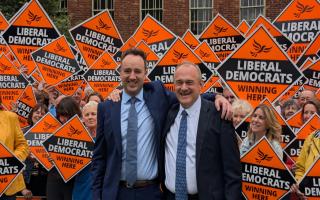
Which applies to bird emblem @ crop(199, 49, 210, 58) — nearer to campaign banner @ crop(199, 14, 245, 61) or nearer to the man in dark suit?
campaign banner @ crop(199, 14, 245, 61)

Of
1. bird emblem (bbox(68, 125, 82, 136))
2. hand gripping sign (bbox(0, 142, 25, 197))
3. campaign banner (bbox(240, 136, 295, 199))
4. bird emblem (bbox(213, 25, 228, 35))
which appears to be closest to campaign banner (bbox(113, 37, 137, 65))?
bird emblem (bbox(213, 25, 228, 35))

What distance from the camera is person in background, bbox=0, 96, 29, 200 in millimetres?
5836

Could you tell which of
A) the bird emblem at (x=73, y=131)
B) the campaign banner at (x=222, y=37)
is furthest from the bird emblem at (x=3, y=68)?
the campaign banner at (x=222, y=37)

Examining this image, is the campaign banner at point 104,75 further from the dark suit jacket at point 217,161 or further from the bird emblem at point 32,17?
the dark suit jacket at point 217,161

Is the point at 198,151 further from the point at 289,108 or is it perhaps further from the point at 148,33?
the point at 148,33

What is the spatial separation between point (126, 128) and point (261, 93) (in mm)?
2164

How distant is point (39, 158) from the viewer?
6.78 m

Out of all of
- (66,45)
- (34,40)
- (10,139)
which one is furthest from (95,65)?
(10,139)

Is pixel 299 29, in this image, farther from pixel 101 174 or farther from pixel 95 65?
pixel 101 174

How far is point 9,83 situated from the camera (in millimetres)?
8844

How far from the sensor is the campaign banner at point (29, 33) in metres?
9.73

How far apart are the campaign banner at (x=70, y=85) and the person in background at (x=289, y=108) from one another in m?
3.70

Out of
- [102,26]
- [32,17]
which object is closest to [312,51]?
[102,26]

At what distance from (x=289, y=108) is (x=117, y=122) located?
404 centimetres
